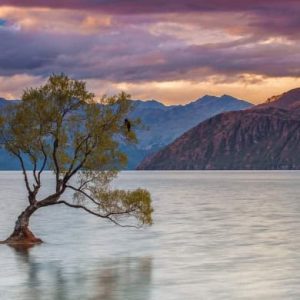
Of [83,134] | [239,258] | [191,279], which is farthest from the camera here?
[83,134]

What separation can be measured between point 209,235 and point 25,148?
2974cm

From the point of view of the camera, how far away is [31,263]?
6103 cm

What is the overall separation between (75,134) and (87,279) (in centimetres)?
2015

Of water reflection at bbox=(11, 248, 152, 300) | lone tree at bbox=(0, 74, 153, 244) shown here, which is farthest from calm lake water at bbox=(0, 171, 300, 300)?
lone tree at bbox=(0, 74, 153, 244)

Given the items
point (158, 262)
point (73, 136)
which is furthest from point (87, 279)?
point (73, 136)

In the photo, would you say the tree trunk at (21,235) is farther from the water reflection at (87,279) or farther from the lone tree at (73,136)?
the water reflection at (87,279)

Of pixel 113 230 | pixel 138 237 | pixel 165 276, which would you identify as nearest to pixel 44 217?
pixel 113 230

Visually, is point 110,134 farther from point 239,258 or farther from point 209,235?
point 209,235

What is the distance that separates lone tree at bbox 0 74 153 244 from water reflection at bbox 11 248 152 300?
5954mm

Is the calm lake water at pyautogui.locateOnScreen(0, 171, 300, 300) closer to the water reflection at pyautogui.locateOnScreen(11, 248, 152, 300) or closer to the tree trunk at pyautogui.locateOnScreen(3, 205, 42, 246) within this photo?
the water reflection at pyautogui.locateOnScreen(11, 248, 152, 300)

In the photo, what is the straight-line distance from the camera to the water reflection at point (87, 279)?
1832 inches

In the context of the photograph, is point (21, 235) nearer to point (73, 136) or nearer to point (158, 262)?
point (73, 136)

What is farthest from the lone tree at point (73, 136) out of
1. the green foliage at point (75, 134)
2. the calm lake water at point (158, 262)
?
the calm lake water at point (158, 262)

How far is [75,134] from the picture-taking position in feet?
230
